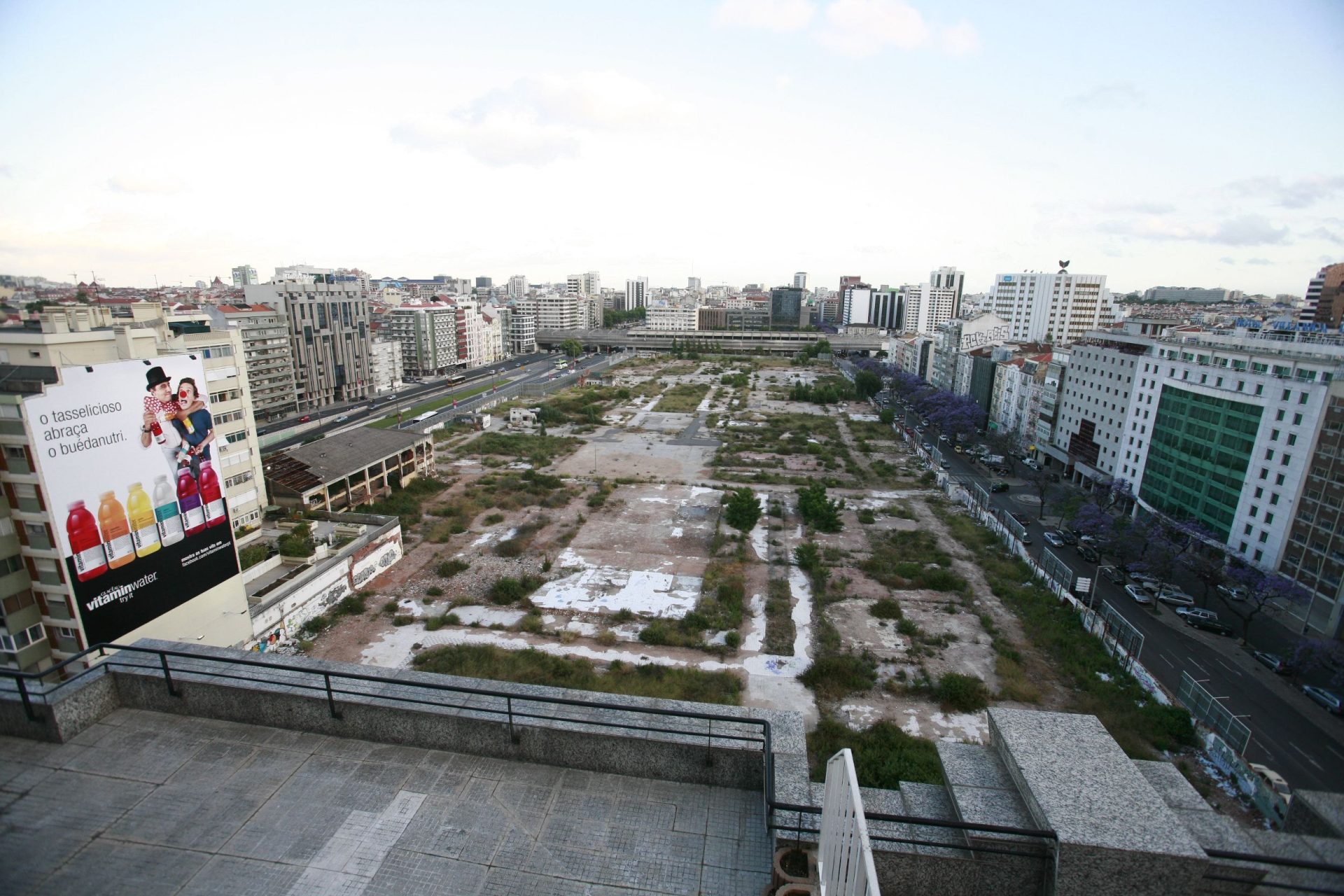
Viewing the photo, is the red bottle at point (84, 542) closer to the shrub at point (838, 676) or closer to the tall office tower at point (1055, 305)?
the shrub at point (838, 676)

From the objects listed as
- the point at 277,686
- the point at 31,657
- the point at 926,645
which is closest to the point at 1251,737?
the point at 926,645

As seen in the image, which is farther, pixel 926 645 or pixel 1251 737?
pixel 926 645

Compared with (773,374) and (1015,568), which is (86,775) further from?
(773,374)

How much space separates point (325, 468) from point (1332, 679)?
33421mm

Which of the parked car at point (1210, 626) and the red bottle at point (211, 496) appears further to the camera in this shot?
the parked car at point (1210, 626)

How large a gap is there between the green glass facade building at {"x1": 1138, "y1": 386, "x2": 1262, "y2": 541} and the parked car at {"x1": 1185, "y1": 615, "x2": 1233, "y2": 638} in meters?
5.59

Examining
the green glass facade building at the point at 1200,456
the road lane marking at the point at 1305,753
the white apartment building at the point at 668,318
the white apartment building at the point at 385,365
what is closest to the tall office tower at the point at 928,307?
the white apartment building at the point at 668,318

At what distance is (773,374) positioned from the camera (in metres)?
76.3

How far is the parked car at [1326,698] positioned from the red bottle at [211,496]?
89.2 ft

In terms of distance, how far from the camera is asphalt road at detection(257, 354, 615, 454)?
150ft

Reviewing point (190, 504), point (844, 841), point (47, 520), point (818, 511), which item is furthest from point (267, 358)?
point (844, 841)

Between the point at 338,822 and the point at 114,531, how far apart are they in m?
11.4

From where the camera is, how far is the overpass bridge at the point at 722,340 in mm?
98562

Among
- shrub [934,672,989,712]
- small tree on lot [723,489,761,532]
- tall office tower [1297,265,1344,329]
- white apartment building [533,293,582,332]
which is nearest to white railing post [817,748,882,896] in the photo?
shrub [934,672,989,712]
